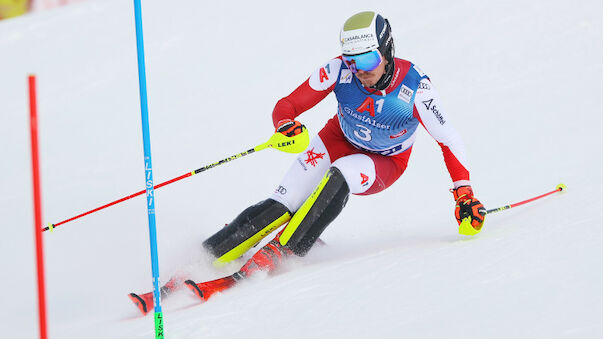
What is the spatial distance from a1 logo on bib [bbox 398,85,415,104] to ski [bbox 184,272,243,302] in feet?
3.34

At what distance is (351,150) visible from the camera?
3482 millimetres

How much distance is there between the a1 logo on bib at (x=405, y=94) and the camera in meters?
3.13

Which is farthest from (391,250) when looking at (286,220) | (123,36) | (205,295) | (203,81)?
(123,36)

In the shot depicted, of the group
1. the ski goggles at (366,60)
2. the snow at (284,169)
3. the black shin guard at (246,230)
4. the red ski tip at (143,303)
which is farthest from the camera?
the black shin guard at (246,230)

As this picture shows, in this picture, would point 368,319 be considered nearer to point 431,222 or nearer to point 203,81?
point 431,222

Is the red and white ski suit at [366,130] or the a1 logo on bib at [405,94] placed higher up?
the a1 logo on bib at [405,94]

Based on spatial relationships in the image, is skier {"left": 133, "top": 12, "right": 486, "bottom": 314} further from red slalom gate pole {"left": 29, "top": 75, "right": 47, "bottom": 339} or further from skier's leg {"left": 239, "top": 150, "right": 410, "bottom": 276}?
red slalom gate pole {"left": 29, "top": 75, "right": 47, "bottom": 339}

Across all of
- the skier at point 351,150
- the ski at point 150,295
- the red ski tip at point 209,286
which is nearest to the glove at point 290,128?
the skier at point 351,150

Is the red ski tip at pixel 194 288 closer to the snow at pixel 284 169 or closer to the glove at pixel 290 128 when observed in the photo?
the snow at pixel 284 169

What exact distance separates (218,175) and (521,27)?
3389 mm

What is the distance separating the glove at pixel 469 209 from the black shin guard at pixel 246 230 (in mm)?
750

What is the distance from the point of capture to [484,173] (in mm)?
4625

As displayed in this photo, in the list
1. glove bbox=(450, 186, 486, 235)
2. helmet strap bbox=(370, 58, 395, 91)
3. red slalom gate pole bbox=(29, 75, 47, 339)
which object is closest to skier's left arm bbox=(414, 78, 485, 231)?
glove bbox=(450, 186, 486, 235)

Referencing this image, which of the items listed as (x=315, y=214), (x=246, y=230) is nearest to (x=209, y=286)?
(x=246, y=230)
